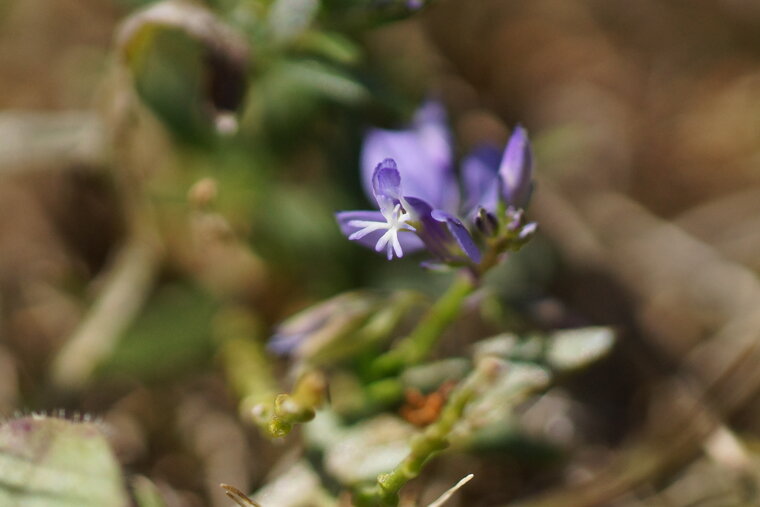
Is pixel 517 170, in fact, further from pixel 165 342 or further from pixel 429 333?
pixel 165 342

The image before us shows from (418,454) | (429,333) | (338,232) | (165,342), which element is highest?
(338,232)

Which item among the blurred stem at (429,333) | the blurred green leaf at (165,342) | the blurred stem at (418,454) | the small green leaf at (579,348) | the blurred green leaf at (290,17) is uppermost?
the blurred green leaf at (290,17)

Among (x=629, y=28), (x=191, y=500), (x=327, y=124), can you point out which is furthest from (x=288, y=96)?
(x=629, y=28)

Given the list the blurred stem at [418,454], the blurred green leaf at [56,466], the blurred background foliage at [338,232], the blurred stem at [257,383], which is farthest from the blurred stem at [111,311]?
the blurred stem at [418,454]

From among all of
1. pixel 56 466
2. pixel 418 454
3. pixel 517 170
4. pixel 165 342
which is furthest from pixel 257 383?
pixel 517 170

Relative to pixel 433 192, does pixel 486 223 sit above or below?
below

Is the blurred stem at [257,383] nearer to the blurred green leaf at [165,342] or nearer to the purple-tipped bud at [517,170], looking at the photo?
the blurred green leaf at [165,342]

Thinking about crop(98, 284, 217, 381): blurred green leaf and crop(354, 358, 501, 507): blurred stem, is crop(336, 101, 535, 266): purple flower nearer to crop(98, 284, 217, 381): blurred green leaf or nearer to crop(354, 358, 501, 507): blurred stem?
crop(354, 358, 501, 507): blurred stem

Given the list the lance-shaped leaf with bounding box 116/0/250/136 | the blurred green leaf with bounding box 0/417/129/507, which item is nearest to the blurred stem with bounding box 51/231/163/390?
the lance-shaped leaf with bounding box 116/0/250/136
